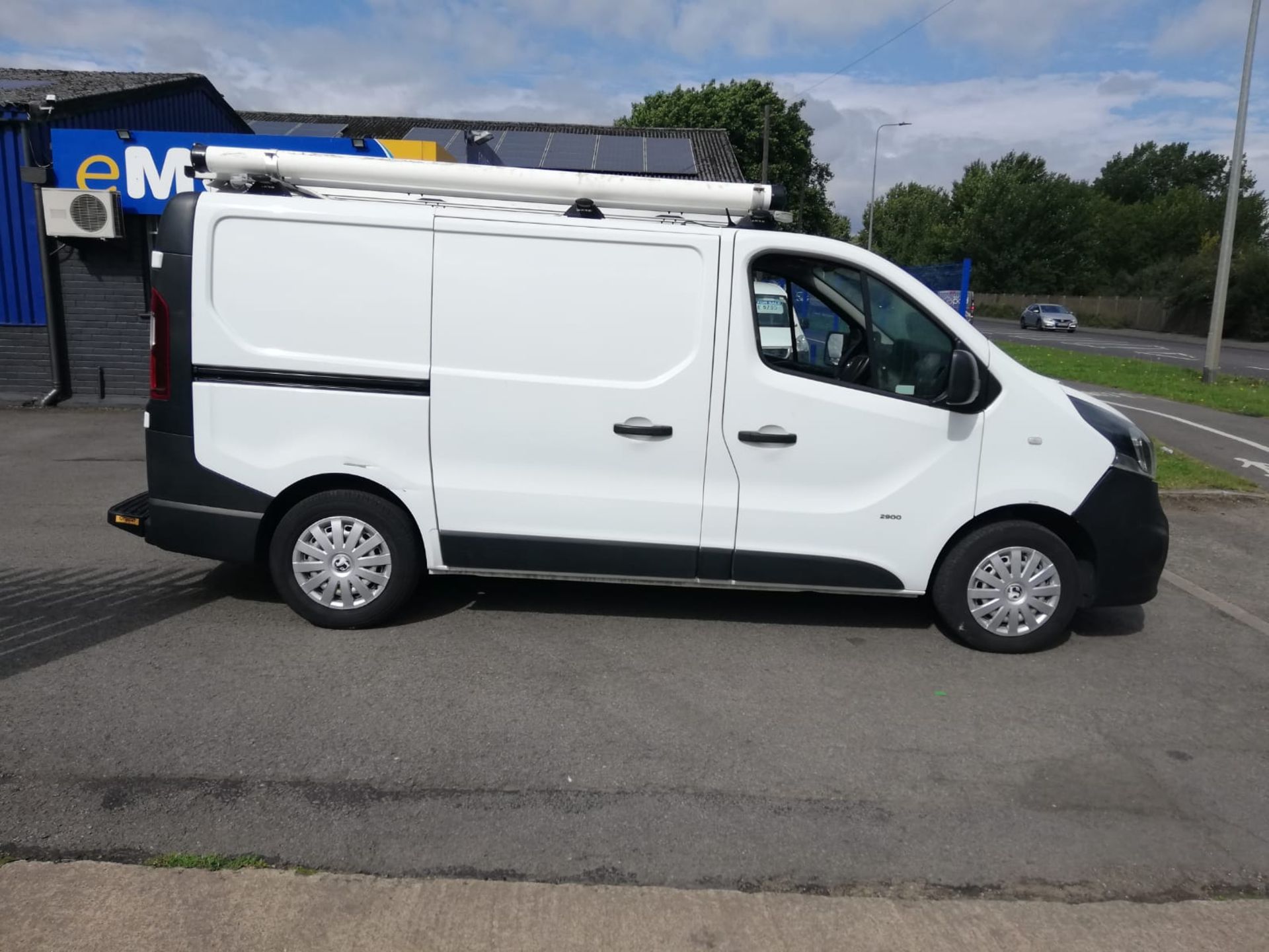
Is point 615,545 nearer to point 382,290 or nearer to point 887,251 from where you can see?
point 382,290

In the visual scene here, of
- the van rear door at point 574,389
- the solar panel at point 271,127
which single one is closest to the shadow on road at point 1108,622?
the van rear door at point 574,389

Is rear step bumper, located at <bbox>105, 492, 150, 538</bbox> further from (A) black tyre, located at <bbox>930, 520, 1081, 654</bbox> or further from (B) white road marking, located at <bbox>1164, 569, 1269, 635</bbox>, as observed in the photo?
(B) white road marking, located at <bbox>1164, 569, 1269, 635</bbox>

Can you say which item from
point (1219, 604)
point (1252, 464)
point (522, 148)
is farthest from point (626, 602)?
point (522, 148)

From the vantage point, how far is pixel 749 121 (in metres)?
47.8

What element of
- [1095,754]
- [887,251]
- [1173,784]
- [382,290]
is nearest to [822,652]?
[1095,754]

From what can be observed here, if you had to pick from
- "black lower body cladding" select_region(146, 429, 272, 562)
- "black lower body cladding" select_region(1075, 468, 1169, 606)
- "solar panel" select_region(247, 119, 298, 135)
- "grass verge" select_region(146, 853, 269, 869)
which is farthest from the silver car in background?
"grass verge" select_region(146, 853, 269, 869)

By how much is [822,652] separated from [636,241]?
2322mm

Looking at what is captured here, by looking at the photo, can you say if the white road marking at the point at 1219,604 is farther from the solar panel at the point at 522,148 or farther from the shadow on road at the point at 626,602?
the solar panel at the point at 522,148

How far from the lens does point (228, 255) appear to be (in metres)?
4.91

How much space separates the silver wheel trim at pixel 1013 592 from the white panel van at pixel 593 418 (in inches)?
0.6

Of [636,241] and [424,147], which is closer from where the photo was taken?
[636,241]

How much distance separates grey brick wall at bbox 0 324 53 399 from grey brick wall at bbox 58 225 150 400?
1.02 feet

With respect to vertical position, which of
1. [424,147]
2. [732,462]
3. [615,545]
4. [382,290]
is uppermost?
[424,147]

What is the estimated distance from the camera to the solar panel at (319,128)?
22172 millimetres
